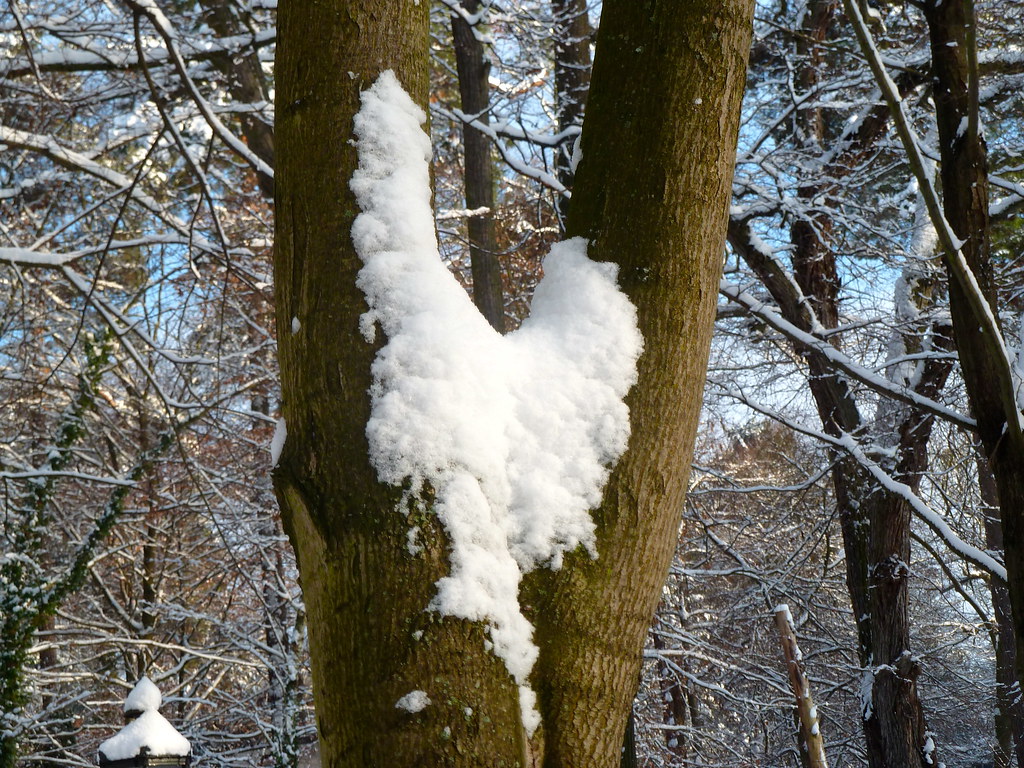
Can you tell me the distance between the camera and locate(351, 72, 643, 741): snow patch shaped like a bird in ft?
4.06

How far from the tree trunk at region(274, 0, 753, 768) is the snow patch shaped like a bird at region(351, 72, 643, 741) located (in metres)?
0.03

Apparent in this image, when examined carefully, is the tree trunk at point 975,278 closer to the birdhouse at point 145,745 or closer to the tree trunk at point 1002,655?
the birdhouse at point 145,745

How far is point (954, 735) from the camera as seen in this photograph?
16.5m

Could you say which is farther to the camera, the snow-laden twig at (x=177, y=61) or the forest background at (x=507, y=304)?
the forest background at (x=507, y=304)

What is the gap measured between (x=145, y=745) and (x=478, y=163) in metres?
4.29

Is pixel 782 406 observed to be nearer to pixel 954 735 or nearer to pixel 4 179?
pixel 4 179

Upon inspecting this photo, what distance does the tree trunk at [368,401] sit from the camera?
117cm

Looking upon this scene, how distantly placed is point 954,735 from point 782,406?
12381mm

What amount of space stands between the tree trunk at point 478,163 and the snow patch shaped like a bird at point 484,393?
415cm

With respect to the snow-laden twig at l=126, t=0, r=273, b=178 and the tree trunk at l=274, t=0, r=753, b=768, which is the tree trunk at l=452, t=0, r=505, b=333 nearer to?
the snow-laden twig at l=126, t=0, r=273, b=178

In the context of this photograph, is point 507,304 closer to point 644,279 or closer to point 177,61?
point 177,61

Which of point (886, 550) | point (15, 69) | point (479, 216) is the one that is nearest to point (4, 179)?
point (15, 69)

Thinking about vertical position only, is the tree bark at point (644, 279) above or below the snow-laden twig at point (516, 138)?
below

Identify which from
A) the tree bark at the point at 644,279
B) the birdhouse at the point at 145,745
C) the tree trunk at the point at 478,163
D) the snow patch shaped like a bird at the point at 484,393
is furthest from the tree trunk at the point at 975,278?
the birdhouse at the point at 145,745
